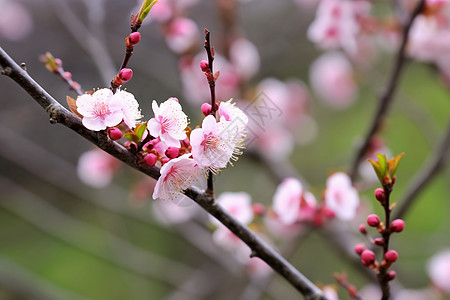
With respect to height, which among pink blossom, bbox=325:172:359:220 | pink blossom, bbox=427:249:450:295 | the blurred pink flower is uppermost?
the blurred pink flower

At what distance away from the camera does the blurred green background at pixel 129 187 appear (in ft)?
6.69

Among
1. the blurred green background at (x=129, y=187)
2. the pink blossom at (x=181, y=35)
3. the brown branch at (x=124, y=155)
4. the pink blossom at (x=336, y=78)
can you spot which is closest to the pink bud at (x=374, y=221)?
the brown branch at (x=124, y=155)

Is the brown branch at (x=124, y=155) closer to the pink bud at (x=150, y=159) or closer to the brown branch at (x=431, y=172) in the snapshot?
the pink bud at (x=150, y=159)

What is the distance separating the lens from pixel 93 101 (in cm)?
52

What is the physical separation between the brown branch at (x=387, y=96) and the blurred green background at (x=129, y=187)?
0.72 metres

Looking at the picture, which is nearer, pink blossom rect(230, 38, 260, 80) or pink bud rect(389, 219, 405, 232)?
pink bud rect(389, 219, 405, 232)

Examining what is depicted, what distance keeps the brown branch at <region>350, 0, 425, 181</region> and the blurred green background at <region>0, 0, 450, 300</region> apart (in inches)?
28.3

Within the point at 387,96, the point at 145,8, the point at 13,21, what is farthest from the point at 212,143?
the point at 13,21

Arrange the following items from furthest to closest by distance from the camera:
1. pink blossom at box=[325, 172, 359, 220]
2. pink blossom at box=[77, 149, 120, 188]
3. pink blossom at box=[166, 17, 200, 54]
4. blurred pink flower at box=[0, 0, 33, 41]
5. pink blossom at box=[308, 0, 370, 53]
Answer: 1. blurred pink flower at box=[0, 0, 33, 41]
2. pink blossom at box=[77, 149, 120, 188]
3. pink blossom at box=[166, 17, 200, 54]
4. pink blossom at box=[308, 0, 370, 53]
5. pink blossom at box=[325, 172, 359, 220]

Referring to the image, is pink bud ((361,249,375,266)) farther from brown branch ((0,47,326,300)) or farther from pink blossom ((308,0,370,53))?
pink blossom ((308,0,370,53))

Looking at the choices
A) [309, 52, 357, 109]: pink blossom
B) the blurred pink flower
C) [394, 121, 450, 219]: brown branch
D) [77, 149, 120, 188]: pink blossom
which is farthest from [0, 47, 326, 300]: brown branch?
the blurred pink flower

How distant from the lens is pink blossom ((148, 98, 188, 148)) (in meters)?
0.54

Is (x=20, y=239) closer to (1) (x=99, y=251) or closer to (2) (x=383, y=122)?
(1) (x=99, y=251)

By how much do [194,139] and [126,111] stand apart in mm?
100
